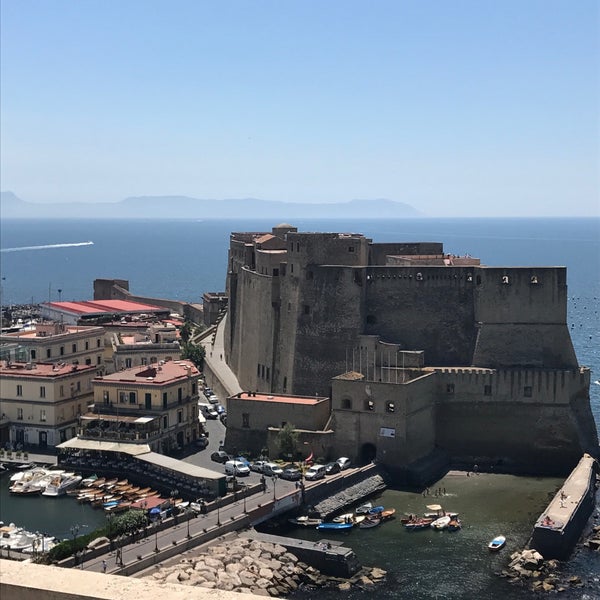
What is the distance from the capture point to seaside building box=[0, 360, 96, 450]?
56.5 metres

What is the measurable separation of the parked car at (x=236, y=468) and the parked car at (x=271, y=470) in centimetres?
89

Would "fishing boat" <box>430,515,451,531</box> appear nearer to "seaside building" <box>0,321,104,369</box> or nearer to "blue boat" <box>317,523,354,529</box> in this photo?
"blue boat" <box>317,523,354,529</box>

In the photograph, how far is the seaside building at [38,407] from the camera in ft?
185

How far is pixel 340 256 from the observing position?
197 ft

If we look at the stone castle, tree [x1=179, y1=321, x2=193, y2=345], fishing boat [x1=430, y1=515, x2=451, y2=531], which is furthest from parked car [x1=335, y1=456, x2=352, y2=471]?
tree [x1=179, y1=321, x2=193, y2=345]

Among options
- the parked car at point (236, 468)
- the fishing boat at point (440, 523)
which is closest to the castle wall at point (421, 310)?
the parked car at point (236, 468)

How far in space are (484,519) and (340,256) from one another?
20432 millimetres

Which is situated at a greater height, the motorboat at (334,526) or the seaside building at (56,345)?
the seaside building at (56,345)

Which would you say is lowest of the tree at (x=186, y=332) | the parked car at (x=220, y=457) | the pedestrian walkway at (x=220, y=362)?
the parked car at (x=220, y=457)

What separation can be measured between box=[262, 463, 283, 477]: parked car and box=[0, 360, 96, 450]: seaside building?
43.4ft

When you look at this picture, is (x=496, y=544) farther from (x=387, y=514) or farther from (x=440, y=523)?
(x=387, y=514)

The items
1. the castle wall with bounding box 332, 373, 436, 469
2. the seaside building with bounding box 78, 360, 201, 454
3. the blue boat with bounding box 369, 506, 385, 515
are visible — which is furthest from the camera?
the seaside building with bounding box 78, 360, 201, 454

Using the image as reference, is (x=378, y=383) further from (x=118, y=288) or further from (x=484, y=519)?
(x=118, y=288)

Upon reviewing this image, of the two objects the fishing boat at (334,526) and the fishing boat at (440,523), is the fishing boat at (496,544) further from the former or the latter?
the fishing boat at (334,526)
